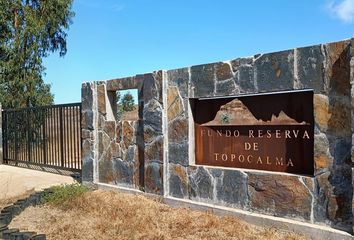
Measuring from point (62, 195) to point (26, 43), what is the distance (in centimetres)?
1304

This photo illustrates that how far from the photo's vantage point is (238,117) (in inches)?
258

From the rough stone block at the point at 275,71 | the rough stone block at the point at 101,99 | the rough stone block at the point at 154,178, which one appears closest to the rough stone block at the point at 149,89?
the rough stone block at the point at 154,178

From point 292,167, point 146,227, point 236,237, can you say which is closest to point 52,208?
point 146,227

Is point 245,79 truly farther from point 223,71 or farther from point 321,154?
point 321,154

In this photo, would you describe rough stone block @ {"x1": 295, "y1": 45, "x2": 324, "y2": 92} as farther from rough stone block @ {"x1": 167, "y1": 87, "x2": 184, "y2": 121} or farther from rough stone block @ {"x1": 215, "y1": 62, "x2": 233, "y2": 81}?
rough stone block @ {"x1": 167, "y1": 87, "x2": 184, "y2": 121}

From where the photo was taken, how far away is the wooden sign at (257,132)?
Answer: 5.75 m

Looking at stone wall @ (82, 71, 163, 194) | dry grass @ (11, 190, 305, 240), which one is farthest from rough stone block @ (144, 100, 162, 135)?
dry grass @ (11, 190, 305, 240)

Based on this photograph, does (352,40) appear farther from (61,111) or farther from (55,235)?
(61,111)

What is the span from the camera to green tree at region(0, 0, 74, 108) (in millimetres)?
19062

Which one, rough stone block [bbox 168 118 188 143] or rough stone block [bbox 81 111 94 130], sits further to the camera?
rough stone block [bbox 81 111 94 130]

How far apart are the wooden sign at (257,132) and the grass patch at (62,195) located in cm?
295

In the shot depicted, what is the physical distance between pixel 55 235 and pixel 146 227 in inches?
52.6

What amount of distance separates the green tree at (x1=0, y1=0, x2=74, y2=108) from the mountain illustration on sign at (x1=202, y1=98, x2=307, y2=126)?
48.6 ft

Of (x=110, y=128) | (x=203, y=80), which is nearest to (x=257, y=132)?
(x=203, y=80)
